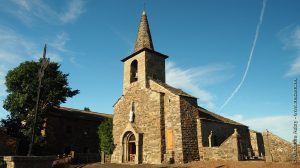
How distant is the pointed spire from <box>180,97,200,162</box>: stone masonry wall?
7954 millimetres

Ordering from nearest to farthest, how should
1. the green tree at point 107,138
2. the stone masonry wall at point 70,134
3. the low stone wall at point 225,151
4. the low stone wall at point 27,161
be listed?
the low stone wall at point 27,161
the low stone wall at point 225,151
the green tree at point 107,138
the stone masonry wall at point 70,134

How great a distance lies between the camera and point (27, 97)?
88.7 ft

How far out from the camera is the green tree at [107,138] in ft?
87.5

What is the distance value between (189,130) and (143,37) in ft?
38.2

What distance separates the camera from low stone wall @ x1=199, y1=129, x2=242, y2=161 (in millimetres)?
19719

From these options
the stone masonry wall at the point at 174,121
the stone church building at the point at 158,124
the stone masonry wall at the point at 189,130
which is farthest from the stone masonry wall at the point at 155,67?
the stone masonry wall at the point at 189,130

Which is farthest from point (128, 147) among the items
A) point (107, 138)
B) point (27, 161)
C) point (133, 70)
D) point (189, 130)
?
point (27, 161)

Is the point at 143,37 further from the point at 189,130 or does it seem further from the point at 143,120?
the point at 189,130

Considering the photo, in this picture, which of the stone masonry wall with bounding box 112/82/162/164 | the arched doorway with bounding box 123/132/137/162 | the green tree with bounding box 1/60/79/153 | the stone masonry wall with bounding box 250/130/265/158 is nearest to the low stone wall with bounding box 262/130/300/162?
the stone masonry wall with bounding box 250/130/265/158

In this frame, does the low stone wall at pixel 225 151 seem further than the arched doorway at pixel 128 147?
No

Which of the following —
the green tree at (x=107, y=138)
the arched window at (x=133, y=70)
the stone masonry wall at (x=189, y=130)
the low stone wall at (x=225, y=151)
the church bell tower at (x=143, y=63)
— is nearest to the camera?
the low stone wall at (x=225, y=151)

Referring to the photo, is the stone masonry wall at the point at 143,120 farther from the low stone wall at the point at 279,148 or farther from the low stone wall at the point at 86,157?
the low stone wall at the point at 279,148

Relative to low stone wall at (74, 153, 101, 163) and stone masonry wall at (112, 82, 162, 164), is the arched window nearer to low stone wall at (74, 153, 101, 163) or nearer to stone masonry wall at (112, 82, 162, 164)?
stone masonry wall at (112, 82, 162, 164)

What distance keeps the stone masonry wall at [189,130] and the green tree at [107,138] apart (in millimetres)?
9014
